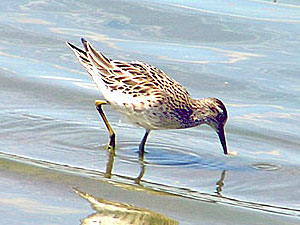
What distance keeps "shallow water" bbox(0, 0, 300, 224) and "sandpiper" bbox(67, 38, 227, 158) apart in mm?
247

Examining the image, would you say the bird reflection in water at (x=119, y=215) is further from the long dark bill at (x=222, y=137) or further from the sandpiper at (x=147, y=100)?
the long dark bill at (x=222, y=137)

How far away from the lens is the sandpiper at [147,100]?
24.4 feet

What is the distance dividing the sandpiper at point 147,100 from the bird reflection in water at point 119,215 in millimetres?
1418

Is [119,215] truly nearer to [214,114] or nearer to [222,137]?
[222,137]

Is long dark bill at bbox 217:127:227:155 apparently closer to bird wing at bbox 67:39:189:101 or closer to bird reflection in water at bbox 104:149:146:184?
bird wing at bbox 67:39:189:101

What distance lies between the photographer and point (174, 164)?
7.30 metres

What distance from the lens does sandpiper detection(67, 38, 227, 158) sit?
24.4ft

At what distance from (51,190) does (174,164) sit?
1374 mm

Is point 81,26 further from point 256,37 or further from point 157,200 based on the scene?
point 157,200

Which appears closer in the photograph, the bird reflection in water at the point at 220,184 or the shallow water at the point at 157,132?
the shallow water at the point at 157,132

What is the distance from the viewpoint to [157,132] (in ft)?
27.3

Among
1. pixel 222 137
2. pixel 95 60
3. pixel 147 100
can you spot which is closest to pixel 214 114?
pixel 222 137

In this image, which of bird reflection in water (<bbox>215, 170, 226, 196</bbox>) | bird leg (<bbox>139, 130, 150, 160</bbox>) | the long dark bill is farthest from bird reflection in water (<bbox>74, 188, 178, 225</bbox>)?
the long dark bill

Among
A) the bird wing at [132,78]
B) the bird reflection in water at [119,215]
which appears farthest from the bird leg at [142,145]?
the bird reflection in water at [119,215]
